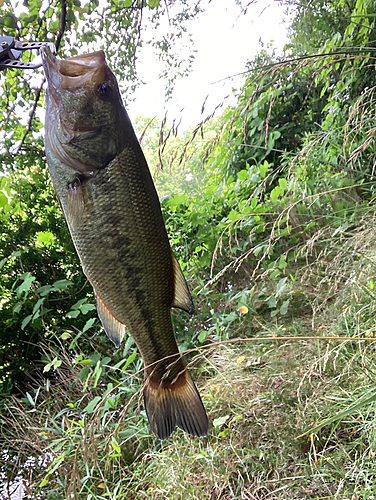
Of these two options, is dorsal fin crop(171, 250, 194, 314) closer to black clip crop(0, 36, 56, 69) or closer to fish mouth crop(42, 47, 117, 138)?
fish mouth crop(42, 47, 117, 138)

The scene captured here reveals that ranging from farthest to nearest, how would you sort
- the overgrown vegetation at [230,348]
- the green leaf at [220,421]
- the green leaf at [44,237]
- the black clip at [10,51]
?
the green leaf at [44,237], the green leaf at [220,421], the overgrown vegetation at [230,348], the black clip at [10,51]

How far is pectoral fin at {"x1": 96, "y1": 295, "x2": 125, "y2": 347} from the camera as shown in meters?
0.80

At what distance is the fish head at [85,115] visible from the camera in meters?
0.70

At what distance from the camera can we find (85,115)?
0.72 m

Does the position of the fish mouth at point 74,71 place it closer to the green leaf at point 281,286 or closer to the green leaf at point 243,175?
the green leaf at point 281,286

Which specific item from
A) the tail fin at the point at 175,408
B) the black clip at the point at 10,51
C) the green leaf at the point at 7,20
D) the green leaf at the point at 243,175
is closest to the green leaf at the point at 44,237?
the green leaf at the point at 7,20

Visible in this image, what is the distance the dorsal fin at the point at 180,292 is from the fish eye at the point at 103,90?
33cm

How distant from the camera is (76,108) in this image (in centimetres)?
72

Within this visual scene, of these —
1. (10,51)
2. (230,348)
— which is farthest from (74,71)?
(230,348)

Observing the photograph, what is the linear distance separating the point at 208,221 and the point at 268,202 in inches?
18.4

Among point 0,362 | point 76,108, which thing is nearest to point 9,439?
point 0,362

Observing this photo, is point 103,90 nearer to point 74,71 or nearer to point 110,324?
point 74,71

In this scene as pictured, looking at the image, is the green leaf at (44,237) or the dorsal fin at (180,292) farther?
the green leaf at (44,237)

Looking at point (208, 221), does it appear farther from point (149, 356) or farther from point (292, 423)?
point (149, 356)
